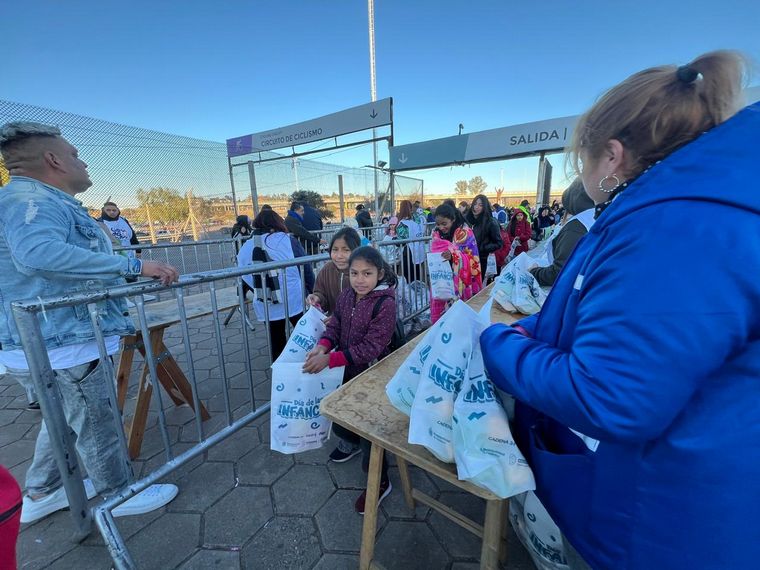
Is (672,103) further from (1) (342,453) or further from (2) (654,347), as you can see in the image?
(1) (342,453)

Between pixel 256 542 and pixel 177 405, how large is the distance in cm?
170

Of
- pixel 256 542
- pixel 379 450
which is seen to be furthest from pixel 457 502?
pixel 256 542

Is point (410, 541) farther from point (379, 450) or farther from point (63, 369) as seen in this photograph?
point (63, 369)

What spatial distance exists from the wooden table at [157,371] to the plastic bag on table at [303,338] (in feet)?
3.88

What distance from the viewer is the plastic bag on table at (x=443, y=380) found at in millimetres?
948

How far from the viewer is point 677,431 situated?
2.08 feet

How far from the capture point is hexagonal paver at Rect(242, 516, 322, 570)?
1640 millimetres

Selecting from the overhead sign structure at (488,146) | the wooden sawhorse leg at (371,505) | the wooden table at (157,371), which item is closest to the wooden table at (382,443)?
the wooden sawhorse leg at (371,505)

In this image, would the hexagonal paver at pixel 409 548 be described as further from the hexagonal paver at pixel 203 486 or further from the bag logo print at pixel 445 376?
the bag logo print at pixel 445 376

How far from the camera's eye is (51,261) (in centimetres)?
152

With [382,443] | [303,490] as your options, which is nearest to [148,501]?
[303,490]

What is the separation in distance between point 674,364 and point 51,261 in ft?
7.31

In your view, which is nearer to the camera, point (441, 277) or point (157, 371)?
point (157, 371)

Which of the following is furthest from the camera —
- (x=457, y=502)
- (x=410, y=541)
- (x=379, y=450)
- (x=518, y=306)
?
(x=518, y=306)
